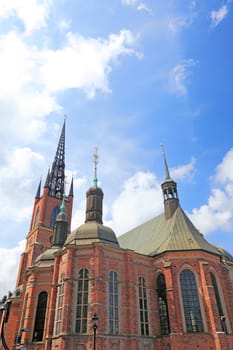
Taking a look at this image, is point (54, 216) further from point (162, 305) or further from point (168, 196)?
point (162, 305)

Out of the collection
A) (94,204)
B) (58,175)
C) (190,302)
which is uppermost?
(58,175)

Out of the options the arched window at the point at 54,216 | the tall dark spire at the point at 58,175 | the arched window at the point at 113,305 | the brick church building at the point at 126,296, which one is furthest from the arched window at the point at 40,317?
the tall dark spire at the point at 58,175

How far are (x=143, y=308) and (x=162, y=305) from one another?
195cm

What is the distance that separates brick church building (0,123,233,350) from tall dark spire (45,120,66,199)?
76.4 ft

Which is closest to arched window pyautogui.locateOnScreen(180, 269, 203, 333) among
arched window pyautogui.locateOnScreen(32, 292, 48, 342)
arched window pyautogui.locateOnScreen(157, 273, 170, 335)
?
arched window pyautogui.locateOnScreen(157, 273, 170, 335)

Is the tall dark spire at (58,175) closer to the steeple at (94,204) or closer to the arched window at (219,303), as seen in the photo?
the steeple at (94,204)

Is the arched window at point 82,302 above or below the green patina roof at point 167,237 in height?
below

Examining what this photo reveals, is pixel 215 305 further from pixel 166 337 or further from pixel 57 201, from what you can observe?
pixel 57 201

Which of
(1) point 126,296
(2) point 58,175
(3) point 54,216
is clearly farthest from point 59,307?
(2) point 58,175

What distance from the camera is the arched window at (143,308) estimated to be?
23595 millimetres

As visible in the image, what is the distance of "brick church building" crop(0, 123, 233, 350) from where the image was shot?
21672 mm

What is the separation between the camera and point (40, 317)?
25.5m

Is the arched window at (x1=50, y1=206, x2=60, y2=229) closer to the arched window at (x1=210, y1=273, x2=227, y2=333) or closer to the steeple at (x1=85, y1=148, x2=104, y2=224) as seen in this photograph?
the steeple at (x1=85, y1=148, x2=104, y2=224)

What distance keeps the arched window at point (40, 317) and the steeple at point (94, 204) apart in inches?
346
